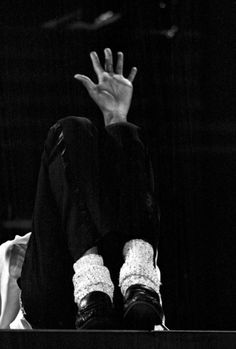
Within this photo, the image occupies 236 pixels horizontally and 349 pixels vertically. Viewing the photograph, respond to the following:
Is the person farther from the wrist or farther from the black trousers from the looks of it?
the wrist

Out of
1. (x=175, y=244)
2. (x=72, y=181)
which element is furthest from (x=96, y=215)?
(x=175, y=244)

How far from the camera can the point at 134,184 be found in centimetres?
115

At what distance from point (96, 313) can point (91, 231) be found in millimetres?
140

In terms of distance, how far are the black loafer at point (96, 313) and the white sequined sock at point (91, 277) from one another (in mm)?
14

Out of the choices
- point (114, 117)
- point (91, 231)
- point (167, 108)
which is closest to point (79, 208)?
point (91, 231)

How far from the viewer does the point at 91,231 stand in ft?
3.54

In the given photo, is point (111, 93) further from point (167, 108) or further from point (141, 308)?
point (141, 308)

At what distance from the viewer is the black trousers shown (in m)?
1.09

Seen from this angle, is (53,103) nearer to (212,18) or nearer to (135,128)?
(212,18)

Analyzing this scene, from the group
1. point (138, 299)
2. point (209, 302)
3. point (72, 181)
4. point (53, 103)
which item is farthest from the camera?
point (53, 103)

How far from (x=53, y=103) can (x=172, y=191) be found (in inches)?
15.7

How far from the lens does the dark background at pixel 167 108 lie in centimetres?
183

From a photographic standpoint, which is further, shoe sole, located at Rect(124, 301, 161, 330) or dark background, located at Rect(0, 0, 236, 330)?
dark background, located at Rect(0, 0, 236, 330)
